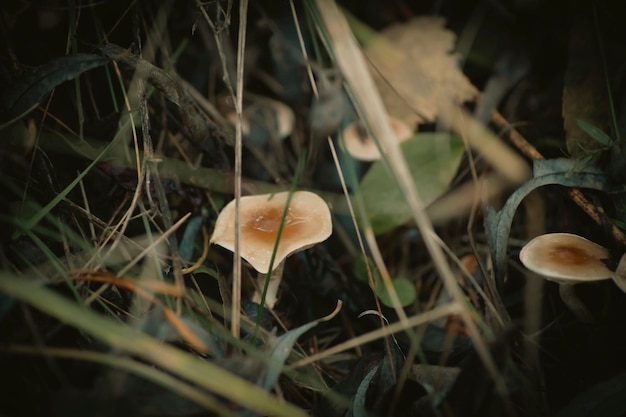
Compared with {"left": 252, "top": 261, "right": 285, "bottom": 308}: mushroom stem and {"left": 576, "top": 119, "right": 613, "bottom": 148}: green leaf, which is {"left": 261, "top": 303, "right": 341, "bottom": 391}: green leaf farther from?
{"left": 576, "top": 119, "right": 613, "bottom": 148}: green leaf

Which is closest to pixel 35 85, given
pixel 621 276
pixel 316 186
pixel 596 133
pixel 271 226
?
pixel 271 226

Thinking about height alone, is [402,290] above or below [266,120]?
below

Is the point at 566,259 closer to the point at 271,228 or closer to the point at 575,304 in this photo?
the point at 575,304

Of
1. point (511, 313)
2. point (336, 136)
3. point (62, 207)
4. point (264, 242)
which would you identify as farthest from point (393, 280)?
point (62, 207)

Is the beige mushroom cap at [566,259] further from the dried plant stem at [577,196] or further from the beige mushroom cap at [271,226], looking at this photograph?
the beige mushroom cap at [271,226]

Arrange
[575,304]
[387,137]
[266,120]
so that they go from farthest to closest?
[266,120] → [575,304] → [387,137]

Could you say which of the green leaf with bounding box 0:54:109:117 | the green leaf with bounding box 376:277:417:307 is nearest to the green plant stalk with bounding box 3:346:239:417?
the green leaf with bounding box 0:54:109:117

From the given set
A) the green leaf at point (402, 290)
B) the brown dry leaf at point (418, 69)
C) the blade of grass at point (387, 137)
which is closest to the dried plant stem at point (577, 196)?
the brown dry leaf at point (418, 69)

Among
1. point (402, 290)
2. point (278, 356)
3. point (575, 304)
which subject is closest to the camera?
point (278, 356)
